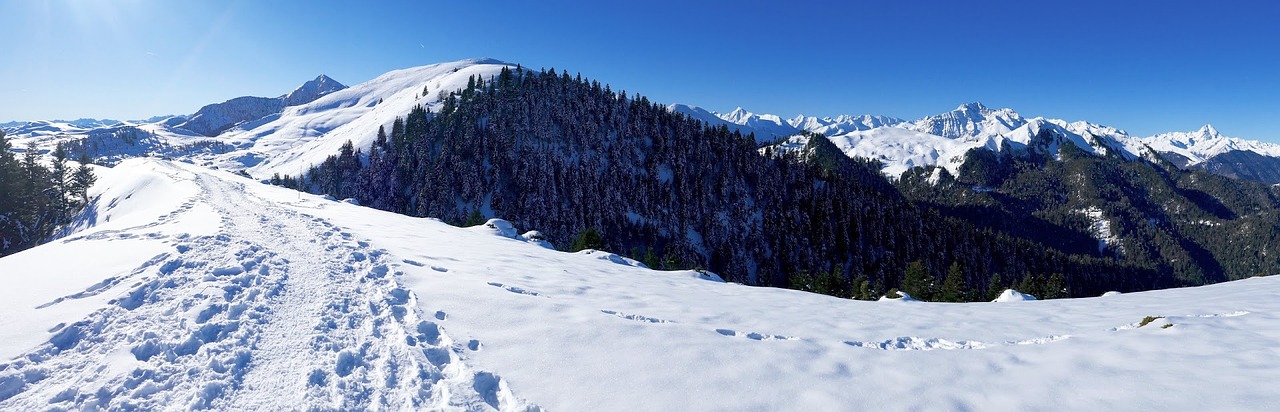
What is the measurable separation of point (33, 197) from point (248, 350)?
73.6m

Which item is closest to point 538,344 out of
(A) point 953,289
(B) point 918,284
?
(A) point 953,289

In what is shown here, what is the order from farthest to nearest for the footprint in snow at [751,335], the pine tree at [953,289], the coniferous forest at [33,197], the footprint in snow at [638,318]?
the pine tree at [953,289] → the coniferous forest at [33,197] → the footprint in snow at [638,318] → the footprint in snow at [751,335]

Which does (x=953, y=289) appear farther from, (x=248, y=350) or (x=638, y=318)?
(x=248, y=350)

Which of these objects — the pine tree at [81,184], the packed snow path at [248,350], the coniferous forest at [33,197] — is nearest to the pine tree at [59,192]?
the coniferous forest at [33,197]

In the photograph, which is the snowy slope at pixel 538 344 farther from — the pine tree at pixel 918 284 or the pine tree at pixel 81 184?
the pine tree at pixel 81 184

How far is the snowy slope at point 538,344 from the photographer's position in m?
6.73

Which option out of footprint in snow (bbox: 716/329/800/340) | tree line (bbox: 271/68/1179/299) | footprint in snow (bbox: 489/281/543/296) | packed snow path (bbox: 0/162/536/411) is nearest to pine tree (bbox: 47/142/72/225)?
tree line (bbox: 271/68/1179/299)

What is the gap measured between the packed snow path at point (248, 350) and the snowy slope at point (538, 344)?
0.13ft

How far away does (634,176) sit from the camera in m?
138

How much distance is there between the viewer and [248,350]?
814 centimetres

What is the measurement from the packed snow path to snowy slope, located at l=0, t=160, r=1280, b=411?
0.13 ft

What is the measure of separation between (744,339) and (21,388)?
11.2 m

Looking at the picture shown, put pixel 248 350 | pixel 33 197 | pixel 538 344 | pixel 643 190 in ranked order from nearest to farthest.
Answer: pixel 248 350 < pixel 538 344 < pixel 33 197 < pixel 643 190

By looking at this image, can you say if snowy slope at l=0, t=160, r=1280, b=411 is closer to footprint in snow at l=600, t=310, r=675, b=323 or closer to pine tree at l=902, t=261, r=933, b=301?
footprint in snow at l=600, t=310, r=675, b=323
